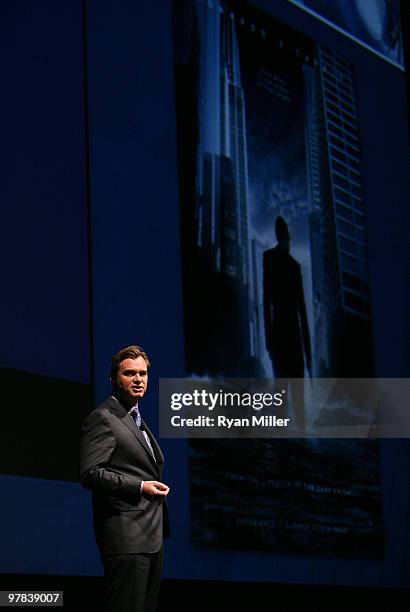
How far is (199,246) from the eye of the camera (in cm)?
389

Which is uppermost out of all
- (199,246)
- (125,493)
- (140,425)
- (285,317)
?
(199,246)

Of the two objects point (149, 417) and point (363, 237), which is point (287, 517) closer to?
point (149, 417)

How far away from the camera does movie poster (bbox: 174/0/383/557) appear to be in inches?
152

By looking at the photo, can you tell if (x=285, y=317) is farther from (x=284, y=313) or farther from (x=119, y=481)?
(x=119, y=481)

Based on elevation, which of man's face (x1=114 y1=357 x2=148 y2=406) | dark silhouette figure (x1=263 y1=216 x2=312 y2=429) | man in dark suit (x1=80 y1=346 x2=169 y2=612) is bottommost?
man in dark suit (x1=80 y1=346 x2=169 y2=612)

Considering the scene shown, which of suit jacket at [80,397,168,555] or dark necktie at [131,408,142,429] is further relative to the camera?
dark necktie at [131,408,142,429]

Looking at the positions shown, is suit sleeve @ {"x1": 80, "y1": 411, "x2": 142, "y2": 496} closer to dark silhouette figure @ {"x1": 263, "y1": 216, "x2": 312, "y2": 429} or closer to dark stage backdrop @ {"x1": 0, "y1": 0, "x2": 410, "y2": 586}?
dark stage backdrop @ {"x1": 0, "y1": 0, "x2": 410, "y2": 586}

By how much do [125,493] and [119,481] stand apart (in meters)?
0.04

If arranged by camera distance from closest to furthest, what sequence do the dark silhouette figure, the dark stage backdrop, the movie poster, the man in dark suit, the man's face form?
the man in dark suit → the man's face → the dark stage backdrop → the movie poster → the dark silhouette figure

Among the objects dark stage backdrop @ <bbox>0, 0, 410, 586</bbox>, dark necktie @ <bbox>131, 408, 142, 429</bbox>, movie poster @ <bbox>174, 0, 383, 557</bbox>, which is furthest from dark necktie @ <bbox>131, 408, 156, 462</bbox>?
movie poster @ <bbox>174, 0, 383, 557</bbox>

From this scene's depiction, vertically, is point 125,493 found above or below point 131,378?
below

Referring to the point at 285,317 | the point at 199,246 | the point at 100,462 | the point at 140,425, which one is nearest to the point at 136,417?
the point at 140,425

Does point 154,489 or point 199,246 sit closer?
point 154,489

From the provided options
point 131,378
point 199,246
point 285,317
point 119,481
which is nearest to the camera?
point 119,481
